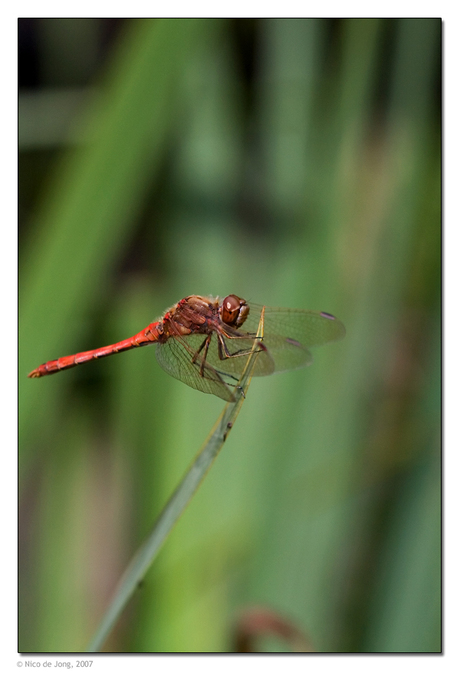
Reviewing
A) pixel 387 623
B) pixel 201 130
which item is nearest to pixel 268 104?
pixel 201 130

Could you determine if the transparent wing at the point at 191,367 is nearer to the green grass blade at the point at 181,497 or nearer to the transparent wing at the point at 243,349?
the transparent wing at the point at 243,349

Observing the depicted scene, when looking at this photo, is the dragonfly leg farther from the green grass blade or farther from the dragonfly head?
the green grass blade

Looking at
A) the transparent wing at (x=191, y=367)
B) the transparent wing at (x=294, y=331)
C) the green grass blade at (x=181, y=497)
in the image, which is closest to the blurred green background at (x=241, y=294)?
the transparent wing at (x=294, y=331)

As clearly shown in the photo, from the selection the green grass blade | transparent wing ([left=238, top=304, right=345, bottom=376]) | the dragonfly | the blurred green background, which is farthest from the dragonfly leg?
the blurred green background
